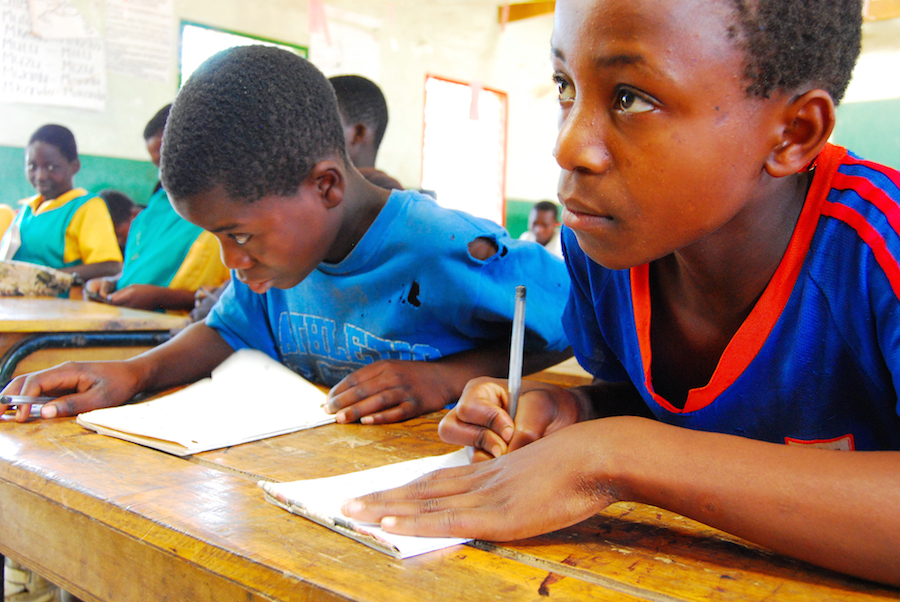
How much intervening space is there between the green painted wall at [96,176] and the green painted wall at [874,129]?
172 inches

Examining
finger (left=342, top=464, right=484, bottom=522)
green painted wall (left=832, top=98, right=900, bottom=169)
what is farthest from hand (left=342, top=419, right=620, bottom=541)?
green painted wall (left=832, top=98, right=900, bottom=169)

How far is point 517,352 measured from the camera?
2.36ft

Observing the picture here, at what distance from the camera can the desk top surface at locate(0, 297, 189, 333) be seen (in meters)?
1.51

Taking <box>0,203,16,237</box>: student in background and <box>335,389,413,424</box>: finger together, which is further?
<box>0,203,16,237</box>: student in background

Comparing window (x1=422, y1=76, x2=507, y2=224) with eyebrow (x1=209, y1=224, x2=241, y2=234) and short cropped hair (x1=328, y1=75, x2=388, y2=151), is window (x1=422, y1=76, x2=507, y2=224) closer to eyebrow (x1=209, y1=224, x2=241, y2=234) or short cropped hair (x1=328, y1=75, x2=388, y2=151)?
short cropped hair (x1=328, y1=75, x2=388, y2=151)

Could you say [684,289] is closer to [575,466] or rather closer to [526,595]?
[575,466]

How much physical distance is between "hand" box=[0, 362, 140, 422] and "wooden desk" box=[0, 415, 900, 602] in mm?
171

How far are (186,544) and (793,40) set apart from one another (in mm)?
619

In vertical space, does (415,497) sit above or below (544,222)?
above

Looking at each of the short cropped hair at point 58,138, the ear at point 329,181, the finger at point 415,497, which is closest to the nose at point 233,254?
the ear at point 329,181

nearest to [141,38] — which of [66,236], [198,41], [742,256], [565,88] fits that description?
[198,41]

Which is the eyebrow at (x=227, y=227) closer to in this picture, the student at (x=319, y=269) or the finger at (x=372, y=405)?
the student at (x=319, y=269)

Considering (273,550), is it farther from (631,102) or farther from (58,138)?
(58,138)

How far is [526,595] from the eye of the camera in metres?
0.43
